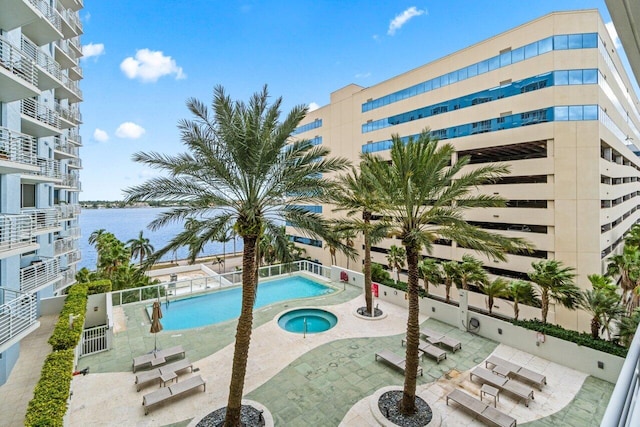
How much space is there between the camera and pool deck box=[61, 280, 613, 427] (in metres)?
9.70

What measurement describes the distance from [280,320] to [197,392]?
23.5 ft

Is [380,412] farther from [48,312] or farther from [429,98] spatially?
[429,98]

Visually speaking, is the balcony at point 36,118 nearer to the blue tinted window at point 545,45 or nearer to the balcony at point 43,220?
the balcony at point 43,220

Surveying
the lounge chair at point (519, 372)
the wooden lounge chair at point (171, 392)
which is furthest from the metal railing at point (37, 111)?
the lounge chair at point (519, 372)

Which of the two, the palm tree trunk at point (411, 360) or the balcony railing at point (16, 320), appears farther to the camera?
the palm tree trunk at point (411, 360)

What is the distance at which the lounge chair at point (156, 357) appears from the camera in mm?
12000

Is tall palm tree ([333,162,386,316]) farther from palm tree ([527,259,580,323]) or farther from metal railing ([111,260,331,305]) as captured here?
palm tree ([527,259,580,323])

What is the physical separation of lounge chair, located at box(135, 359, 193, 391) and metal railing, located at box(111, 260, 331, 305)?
6196mm

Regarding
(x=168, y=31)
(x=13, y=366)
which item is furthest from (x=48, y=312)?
(x=168, y=31)

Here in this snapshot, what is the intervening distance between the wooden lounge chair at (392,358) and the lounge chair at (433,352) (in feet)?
3.36

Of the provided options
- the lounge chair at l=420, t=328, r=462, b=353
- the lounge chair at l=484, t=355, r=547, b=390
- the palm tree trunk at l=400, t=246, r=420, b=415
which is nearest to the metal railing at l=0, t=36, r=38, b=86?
the palm tree trunk at l=400, t=246, r=420, b=415

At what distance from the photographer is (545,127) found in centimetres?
2094

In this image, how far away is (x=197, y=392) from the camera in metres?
10.8

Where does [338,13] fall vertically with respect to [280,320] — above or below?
above
